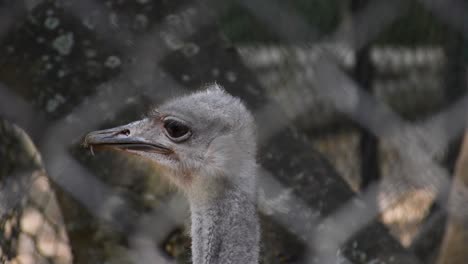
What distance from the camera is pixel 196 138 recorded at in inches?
81.4

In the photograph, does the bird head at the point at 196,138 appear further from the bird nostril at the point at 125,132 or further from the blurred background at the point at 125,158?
the blurred background at the point at 125,158

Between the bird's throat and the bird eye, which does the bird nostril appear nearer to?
the bird eye

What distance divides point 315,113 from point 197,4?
6.27ft

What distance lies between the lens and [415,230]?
13.4 ft

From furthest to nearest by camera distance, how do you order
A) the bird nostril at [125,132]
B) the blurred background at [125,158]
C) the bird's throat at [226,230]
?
the blurred background at [125,158] < the bird nostril at [125,132] < the bird's throat at [226,230]

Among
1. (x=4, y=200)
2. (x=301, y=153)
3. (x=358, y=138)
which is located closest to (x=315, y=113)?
(x=358, y=138)

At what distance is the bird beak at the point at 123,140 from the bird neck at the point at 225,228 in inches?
7.5

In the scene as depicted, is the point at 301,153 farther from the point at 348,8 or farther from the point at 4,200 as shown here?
the point at 348,8

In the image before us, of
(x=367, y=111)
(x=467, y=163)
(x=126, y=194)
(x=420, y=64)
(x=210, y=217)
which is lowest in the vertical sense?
(x=210, y=217)

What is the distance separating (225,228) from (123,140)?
339mm

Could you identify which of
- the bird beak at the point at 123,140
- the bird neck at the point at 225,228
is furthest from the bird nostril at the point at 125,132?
the bird neck at the point at 225,228

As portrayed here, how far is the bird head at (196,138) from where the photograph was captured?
6.67 ft

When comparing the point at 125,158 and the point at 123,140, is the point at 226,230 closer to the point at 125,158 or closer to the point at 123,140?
the point at 123,140

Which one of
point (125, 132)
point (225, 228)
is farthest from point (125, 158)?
point (225, 228)
